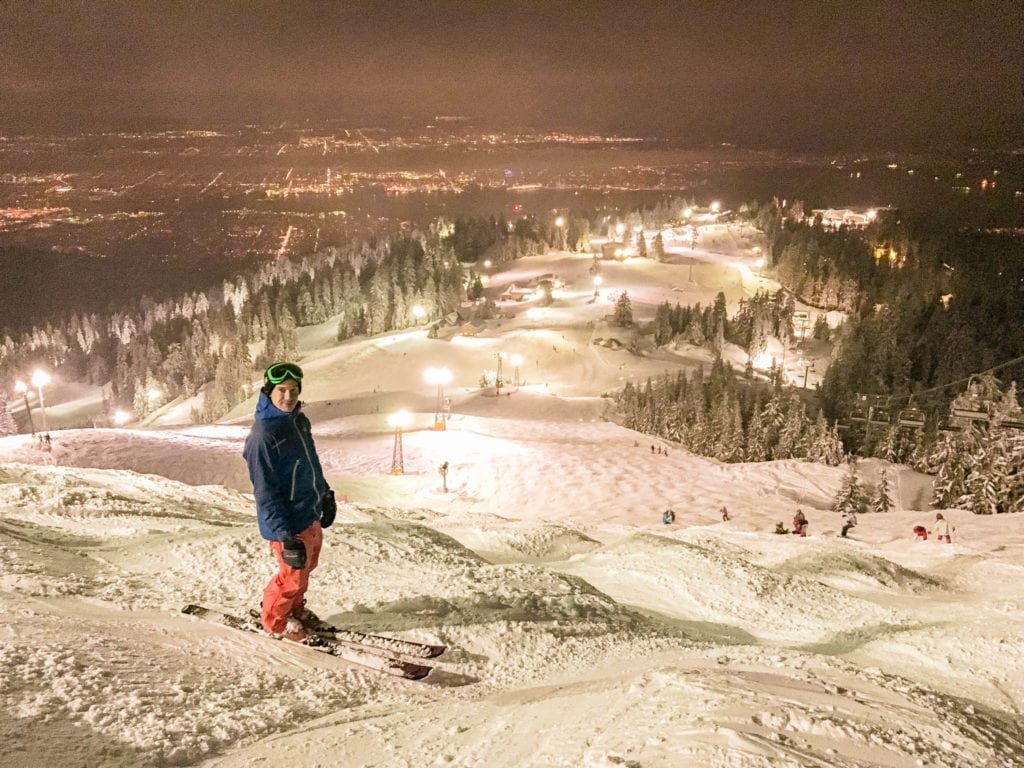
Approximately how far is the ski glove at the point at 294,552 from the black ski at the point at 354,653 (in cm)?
73

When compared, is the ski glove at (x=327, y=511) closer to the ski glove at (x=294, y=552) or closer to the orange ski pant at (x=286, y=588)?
the orange ski pant at (x=286, y=588)

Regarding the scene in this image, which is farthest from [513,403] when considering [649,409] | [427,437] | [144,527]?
[144,527]

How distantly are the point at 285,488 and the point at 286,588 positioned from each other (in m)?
0.92

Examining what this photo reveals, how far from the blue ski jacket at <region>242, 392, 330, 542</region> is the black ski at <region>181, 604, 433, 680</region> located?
92cm

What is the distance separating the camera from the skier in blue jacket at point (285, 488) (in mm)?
5336

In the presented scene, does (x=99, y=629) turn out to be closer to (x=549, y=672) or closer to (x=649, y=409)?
(x=549, y=672)

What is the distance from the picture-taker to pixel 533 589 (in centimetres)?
757

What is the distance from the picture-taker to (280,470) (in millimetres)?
5395

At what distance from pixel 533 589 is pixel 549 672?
1659 millimetres

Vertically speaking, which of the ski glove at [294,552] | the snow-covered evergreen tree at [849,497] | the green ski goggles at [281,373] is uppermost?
the green ski goggles at [281,373]

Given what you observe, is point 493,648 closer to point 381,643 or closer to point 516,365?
point 381,643

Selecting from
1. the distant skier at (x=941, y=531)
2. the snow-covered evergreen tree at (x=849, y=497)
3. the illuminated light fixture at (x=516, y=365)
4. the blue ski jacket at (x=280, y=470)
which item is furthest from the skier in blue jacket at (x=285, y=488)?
the illuminated light fixture at (x=516, y=365)

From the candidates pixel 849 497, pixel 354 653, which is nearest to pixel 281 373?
pixel 354 653

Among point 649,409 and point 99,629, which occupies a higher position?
point 99,629
